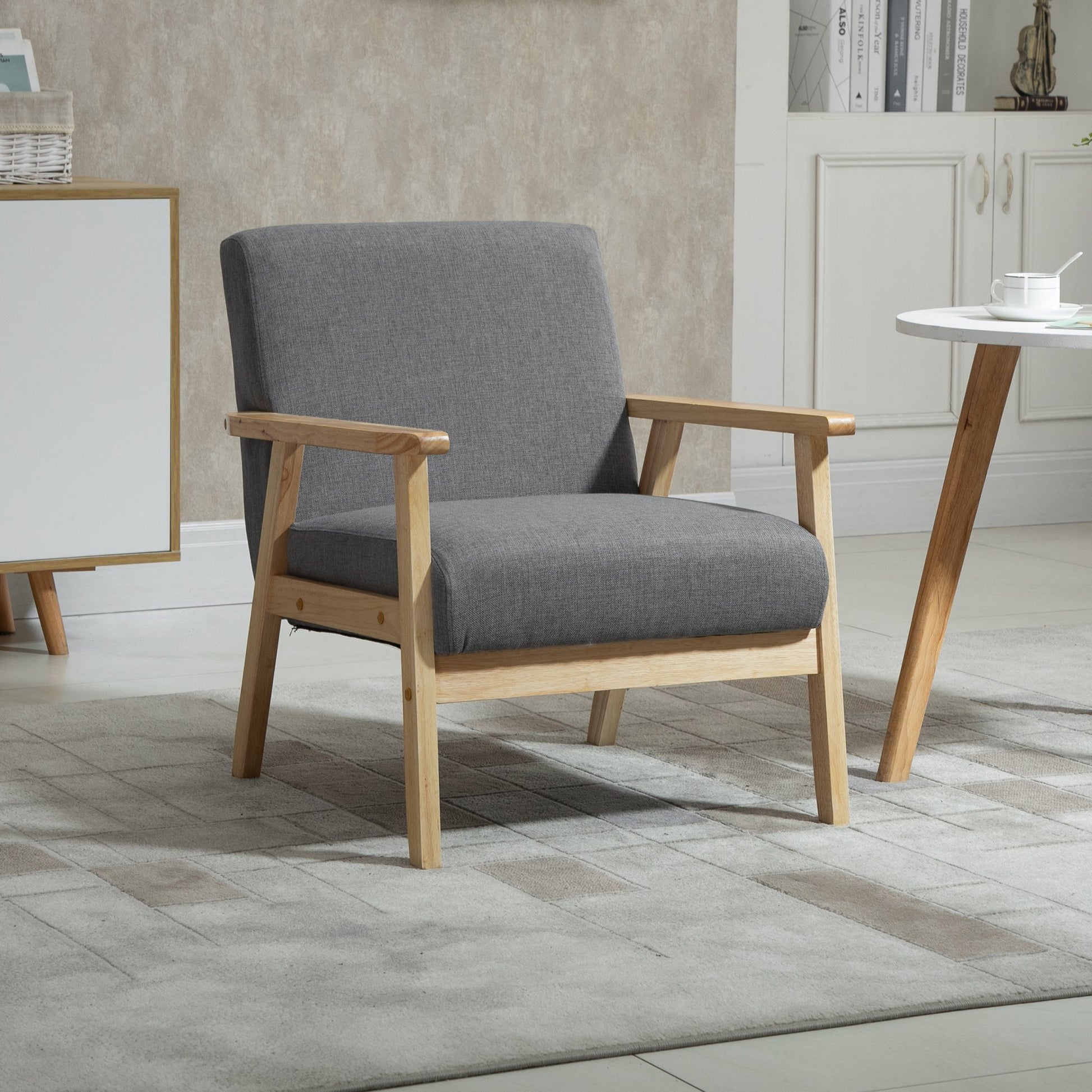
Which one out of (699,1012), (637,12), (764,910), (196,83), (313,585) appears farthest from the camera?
(637,12)

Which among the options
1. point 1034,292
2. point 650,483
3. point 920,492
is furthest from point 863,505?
point 1034,292

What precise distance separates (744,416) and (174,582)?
1.76m

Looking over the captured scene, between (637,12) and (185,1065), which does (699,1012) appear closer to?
(185,1065)

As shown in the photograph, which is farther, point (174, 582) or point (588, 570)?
point (174, 582)

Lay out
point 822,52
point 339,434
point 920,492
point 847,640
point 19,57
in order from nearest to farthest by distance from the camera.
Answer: point 339,434, point 19,57, point 847,640, point 822,52, point 920,492

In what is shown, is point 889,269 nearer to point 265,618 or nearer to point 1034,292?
point 1034,292

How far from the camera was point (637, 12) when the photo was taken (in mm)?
4320

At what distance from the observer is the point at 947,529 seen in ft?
9.10

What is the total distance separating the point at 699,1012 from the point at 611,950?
19 centimetres

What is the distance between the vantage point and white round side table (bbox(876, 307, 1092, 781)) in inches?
107

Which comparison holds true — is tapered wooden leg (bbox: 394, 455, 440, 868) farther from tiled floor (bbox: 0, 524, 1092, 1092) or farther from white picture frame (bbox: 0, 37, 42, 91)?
white picture frame (bbox: 0, 37, 42, 91)

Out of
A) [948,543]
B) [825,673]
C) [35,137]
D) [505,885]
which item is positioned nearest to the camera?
[505,885]

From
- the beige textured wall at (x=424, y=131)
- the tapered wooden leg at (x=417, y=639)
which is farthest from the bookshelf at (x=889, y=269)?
the tapered wooden leg at (x=417, y=639)

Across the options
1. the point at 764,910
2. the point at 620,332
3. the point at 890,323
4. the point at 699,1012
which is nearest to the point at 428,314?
the point at 764,910
